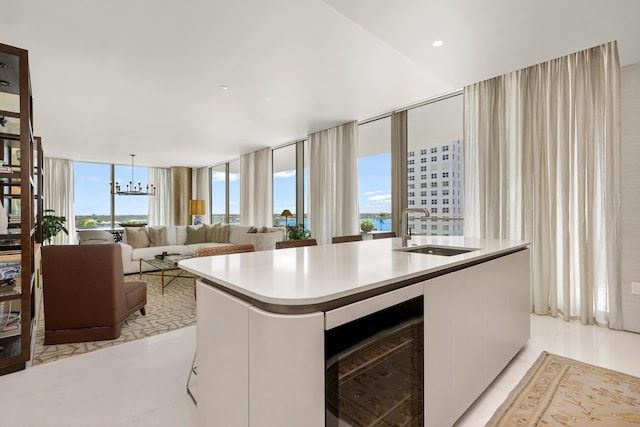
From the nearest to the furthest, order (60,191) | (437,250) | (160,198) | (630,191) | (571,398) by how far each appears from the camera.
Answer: (571,398) → (437,250) → (630,191) → (60,191) → (160,198)

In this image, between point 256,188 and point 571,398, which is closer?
point 571,398

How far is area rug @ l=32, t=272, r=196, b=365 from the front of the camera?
249cm

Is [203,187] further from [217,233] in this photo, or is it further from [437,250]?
[437,250]

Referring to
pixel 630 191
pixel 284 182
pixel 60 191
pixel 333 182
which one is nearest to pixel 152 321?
pixel 333 182

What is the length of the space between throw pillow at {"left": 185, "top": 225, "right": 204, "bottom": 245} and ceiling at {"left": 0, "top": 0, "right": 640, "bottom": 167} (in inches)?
118

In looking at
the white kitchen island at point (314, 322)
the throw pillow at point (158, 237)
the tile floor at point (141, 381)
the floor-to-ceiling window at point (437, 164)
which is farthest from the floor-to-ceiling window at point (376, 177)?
the throw pillow at point (158, 237)

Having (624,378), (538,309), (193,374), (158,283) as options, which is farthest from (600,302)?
(158,283)

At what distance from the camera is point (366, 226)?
5.56 m

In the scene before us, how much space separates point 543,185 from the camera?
321cm

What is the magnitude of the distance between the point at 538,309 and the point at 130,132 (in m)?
7.12

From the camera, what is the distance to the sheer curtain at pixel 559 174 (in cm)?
286

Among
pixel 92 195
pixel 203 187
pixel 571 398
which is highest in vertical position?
pixel 203 187

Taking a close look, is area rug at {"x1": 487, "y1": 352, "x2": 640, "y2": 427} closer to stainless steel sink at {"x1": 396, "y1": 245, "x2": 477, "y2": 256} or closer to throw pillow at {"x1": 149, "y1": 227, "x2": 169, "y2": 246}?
stainless steel sink at {"x1": 396, "y1": 245, "x2": 477, "y2": 256}

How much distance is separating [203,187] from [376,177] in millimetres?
6945
